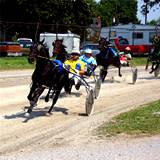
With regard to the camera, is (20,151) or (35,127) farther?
(35,127)

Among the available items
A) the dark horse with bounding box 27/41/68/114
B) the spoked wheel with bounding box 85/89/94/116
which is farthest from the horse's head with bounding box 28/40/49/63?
the spoked wheel with bounding box 85/89/94/116

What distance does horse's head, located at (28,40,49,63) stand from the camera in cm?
1282

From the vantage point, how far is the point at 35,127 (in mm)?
12172

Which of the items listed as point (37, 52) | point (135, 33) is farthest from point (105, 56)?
point (135, 33)

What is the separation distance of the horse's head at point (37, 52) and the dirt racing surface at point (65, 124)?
139cm

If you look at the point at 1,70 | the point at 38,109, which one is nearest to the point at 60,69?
the point at 38,109

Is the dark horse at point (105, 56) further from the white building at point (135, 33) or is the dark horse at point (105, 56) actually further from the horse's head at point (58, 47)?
the white building at point (135, 33)

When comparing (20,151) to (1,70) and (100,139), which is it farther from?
(1,70)

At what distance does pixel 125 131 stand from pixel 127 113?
2.54 metres

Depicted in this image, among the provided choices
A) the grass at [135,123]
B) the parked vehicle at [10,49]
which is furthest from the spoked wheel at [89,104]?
the parked vehicle at [10,49]

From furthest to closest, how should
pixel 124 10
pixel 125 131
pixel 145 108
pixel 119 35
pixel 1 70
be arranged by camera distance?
pixel 124 10, pixel 119 35, pixel 1 70, pixel 145 108, pixel 125 131

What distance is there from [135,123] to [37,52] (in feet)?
8.74

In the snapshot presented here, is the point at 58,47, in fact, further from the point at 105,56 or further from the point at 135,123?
the point at 105,56

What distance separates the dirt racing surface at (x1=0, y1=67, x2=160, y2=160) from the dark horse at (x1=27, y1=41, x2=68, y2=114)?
1.90ft
